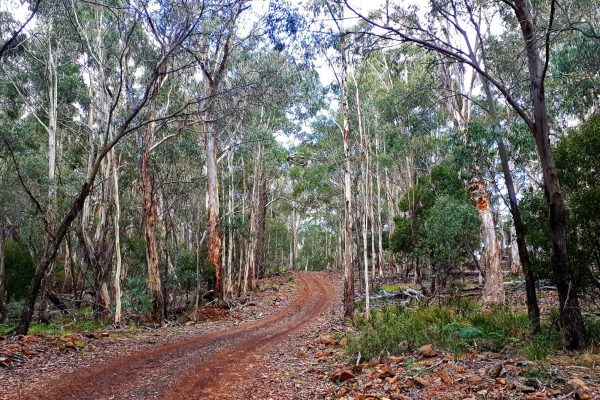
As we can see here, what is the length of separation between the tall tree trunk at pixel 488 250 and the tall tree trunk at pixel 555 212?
30.7 ft

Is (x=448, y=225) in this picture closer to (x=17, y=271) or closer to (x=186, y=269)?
(x=186, y=269)

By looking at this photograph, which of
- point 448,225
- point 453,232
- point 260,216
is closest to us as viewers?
point 453,232

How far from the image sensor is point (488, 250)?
1670 centimetres

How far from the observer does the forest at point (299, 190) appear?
7.18 metres

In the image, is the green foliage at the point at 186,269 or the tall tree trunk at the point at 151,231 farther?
the green foliage at the point at 186,269

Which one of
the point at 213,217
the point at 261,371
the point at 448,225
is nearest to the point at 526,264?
the point at 261,371

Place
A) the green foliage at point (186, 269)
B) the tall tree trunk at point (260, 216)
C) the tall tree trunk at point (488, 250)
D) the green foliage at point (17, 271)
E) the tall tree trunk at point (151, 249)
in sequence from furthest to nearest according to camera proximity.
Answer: the tall tree trunk at point (260, 216)
the green foliage at point (17, 271)
the green foliage at point (186, 269)
the tall tree trunk at point (488, 250)
the tall tree trunk at point (151, 249)

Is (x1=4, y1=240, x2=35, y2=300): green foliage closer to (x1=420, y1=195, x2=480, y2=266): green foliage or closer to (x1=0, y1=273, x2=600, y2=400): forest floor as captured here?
(x1=0, y1=273, x2=600, y2=400): forest floor

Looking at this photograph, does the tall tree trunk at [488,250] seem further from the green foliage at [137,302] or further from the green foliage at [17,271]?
the green foliage at [17,271]

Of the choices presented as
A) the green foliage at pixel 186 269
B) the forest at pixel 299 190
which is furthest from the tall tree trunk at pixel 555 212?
the green foliage at pixel 186 269

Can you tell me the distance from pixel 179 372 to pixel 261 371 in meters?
1.42

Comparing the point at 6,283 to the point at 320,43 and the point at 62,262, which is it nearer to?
the point at 62,262

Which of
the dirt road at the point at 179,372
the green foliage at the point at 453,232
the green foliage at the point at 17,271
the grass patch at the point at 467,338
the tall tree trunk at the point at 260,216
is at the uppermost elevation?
the tall tree trunk at the point at 260,216

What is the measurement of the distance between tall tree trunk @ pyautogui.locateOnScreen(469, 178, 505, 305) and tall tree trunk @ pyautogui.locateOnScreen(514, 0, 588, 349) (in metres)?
9.37
